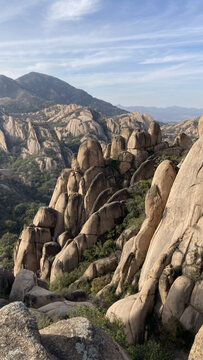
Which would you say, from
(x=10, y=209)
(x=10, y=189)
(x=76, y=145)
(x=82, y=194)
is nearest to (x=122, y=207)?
(x=82, y=194)

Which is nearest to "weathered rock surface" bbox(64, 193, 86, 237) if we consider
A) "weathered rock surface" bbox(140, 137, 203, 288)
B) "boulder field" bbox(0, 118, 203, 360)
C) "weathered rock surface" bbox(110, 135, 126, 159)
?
"boulder field" bbox(0, 118, 203, 360)

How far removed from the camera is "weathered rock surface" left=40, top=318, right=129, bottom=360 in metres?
8.52

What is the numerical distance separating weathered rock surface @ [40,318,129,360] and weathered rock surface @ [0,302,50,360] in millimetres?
517

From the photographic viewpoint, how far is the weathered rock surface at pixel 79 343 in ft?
28.0

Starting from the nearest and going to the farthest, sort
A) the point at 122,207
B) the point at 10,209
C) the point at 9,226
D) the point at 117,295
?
the point at 117,295, the point at 122,207, the point at 9,226, the point at 10,209

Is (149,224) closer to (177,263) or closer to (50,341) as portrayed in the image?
(177,263)

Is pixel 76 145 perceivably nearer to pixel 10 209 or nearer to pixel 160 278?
pixel 10 209

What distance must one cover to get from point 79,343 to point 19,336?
172cm

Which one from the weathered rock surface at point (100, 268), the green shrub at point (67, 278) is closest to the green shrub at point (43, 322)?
the weathered rock surface at point (100, 268)

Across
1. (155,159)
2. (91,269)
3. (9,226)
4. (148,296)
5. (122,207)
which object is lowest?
(9,226)

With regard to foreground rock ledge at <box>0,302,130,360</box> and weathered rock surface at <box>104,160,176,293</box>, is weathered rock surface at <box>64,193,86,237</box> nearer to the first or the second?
weathered rock surface at <box>104,160,176,293</box>

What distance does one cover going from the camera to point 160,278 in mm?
18359

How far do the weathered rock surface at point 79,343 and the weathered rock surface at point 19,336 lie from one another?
0.52 m

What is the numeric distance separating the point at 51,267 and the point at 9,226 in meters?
41.6
